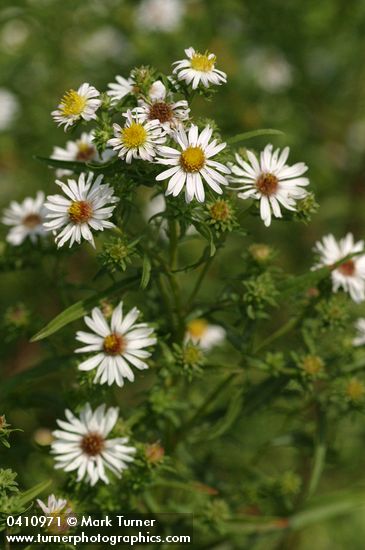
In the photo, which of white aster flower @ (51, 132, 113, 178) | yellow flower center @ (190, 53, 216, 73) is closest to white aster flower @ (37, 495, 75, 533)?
white aster flower @ (51, 132, 113, 178)

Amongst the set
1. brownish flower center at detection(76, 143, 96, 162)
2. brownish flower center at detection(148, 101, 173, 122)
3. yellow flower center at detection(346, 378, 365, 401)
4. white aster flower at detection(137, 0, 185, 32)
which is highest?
white aster flower at detection(137, 0, 185, 32)

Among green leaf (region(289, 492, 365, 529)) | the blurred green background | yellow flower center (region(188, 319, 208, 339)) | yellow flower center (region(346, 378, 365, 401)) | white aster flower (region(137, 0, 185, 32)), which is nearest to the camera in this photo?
yellow flower center (region(346, 378, 365, 401))

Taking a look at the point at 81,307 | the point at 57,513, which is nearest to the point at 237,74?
the point at 81,307

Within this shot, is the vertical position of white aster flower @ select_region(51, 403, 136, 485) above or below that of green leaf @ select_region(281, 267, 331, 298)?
below

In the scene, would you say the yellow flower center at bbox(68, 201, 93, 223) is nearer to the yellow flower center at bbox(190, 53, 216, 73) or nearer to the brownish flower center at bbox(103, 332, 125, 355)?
the brownish flower center at bbox(103, 332, 125, 355)

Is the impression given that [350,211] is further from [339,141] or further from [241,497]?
[241,497]

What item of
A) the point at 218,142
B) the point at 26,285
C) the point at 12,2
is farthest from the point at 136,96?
the point at 12,2

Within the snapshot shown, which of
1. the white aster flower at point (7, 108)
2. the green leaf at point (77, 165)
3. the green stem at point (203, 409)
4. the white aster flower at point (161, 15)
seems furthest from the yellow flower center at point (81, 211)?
the white aster flower at point (161, 15)
